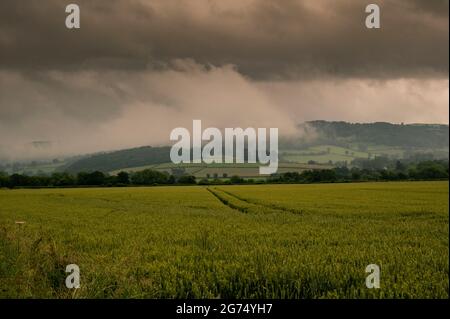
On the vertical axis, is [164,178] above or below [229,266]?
below

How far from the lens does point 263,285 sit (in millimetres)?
8867

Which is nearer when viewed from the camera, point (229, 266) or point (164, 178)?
point (229, 266)

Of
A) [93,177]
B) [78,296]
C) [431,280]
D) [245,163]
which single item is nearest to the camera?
[78,296]

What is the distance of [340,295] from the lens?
26.3 ft

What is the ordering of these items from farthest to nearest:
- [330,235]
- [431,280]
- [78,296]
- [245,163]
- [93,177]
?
[245,163], [93,177], [330,235], [431,280], [78,296]

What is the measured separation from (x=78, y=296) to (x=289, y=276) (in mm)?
4596

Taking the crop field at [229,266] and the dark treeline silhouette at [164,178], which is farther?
the dark treeline silhouette at [164,178]

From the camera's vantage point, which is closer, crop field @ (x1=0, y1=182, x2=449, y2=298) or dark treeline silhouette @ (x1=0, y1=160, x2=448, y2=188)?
crop field @ (x1=0, y1=182, x2=449, y2=298)

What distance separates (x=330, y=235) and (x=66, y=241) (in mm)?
10602
